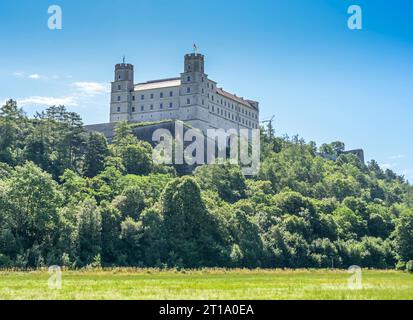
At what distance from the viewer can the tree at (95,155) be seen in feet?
331

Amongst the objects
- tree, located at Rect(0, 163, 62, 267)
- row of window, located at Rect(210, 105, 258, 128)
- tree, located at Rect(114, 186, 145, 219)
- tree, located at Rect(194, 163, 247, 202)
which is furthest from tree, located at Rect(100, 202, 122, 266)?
row of window, located at Rect(210, 105, 258, 128)

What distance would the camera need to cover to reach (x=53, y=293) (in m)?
27.9

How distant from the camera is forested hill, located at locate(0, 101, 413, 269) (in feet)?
201

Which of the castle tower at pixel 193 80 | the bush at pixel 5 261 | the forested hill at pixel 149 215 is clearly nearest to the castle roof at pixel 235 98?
the castle tower at pixel 193 80

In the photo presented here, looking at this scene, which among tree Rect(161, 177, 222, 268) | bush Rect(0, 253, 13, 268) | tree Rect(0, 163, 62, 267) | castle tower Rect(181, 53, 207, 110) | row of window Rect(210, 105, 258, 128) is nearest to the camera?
bush Rect(0, 253, 13, 268)

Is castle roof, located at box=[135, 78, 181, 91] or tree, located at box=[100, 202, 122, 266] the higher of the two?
castle roof, located at box=[135, 78, 181, 91]

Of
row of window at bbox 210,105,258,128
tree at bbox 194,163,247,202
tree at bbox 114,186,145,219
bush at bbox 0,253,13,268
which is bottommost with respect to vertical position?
bush at bbox 0,253,13,268

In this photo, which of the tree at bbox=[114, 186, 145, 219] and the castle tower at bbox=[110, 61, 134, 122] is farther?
the castle tower at bbox=[110, 61, 134, 122]

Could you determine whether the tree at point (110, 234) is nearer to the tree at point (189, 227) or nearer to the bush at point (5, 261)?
the tree at point (189, 227)

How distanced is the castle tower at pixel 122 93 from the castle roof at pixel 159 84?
2.37 meters

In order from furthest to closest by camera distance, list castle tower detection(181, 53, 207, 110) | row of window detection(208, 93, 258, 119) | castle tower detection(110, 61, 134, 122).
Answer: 1. row of window detection(208, 93, 258, 119)
2. castle tower detection(110, 61, 134, 122)
3. castle tower detection(181, 53, 207, 110)

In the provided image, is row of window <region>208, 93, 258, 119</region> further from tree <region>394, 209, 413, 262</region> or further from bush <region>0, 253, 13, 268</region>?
bush <region>0, 253, 13, 268</region>
